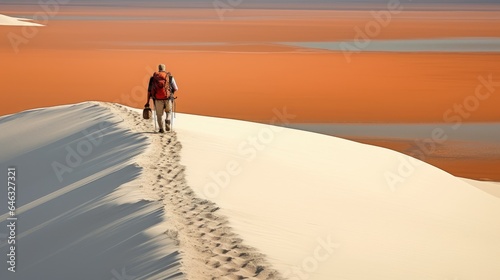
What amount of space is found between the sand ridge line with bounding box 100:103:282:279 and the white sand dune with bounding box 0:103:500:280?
0.07 feet

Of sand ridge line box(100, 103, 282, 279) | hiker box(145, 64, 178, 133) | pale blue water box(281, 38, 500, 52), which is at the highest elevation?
pale blue water box(281, 38, 500, 52)

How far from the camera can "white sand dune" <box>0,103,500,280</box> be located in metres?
8.71

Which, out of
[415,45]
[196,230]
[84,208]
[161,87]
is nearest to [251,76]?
[415,45]

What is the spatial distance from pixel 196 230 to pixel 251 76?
28.0m

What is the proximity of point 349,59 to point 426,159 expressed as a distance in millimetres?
26859

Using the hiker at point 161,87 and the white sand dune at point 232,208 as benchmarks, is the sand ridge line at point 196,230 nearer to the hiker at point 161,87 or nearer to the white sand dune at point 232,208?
the white sand dune at point 232,208

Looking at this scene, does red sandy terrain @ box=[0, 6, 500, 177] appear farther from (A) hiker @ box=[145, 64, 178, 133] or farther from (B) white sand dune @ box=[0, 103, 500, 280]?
(A) hiker @ box=[145, 64, 178, 133]

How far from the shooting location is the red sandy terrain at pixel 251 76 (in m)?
27.8

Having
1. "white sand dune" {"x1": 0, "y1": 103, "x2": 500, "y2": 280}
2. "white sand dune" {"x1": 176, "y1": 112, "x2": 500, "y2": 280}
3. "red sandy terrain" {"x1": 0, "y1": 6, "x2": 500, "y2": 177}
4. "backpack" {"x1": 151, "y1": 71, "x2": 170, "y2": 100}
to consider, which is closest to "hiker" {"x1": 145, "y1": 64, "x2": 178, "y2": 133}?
"backpack" {"x1": 151, "y1": 71, "x2": 170, "y2": 100}

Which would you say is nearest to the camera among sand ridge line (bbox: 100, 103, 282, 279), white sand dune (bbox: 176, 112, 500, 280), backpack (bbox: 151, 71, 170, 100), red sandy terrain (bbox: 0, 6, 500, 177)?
sand ridge line (bbox: 100, 103, 282, 279)

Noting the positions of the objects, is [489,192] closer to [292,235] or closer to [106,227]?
[292,235]

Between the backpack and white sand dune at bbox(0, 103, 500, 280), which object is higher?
the backpack

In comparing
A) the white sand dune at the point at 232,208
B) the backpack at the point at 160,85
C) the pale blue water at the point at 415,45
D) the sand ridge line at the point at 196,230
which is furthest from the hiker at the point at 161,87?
the pale blue water at the point at 415,45

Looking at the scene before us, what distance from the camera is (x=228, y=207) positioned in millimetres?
10328
